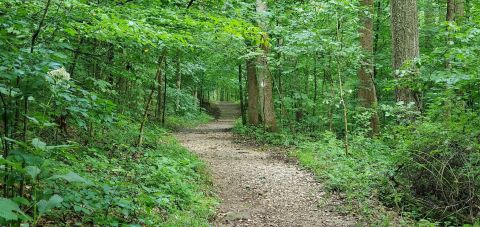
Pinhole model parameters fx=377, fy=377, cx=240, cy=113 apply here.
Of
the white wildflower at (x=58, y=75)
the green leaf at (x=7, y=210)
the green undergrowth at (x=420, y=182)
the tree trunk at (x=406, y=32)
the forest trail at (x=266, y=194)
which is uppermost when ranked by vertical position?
the tree trunk at (x=406, y=32)

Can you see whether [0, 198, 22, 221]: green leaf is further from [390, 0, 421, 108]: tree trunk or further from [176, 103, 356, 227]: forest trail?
[390, 0, 421, 108]: tree trunk

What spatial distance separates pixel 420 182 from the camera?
6441 mm

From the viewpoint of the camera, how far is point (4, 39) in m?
3.29

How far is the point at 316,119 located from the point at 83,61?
463 inches

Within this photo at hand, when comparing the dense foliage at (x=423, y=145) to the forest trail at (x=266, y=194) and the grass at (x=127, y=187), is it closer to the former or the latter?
the forest trail at (x=266, y=194)

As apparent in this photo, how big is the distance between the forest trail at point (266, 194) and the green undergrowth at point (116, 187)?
0.44 meters

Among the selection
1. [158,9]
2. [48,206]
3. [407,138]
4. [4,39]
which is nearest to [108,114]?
[4,39]

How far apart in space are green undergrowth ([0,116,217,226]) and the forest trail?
435mm

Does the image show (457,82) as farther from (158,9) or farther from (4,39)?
(4,39)

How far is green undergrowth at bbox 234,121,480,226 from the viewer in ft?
18.4

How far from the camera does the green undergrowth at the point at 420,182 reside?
5613 mm

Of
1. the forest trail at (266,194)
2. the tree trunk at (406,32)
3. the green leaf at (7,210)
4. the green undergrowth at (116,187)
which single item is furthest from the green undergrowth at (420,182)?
the green leaf at (7,210)

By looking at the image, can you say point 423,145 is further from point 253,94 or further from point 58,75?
point 253,94

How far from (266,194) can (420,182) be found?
286cm
